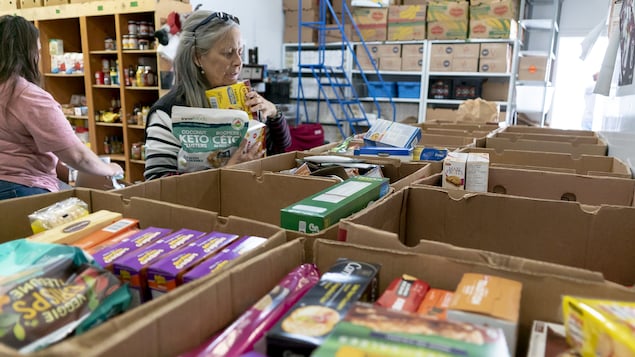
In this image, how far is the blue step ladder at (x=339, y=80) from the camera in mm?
6414

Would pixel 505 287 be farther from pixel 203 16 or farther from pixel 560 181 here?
pixel 203 16

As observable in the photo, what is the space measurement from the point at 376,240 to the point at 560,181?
869mm

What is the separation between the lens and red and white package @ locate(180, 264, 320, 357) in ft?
1.90

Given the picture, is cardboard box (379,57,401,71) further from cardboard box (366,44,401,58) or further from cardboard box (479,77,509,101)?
cardboard box (479,77,509,101)

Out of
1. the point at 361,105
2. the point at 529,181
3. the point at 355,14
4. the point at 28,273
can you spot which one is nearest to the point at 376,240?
the point at 28,273

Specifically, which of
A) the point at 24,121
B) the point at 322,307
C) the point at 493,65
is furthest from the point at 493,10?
the point at 322,307

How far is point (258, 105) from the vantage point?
5.99 feet

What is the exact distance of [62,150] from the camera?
205 centimetres

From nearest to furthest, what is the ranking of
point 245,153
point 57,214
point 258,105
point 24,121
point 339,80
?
point 57,214 → point 245,153 → point 258,105 → point 24,121 → point 339,80

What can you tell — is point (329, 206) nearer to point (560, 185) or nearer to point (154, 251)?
point (154, 251)

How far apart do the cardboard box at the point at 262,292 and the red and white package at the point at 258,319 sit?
0.03 meters

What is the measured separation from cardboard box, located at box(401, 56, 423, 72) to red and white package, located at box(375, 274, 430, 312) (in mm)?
5915

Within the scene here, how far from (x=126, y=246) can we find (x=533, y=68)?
6435 mm

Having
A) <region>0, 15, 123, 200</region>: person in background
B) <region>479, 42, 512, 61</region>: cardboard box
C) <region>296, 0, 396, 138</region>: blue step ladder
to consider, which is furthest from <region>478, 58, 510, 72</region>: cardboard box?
<region>0, 15, 123, 200</region>: person in background
